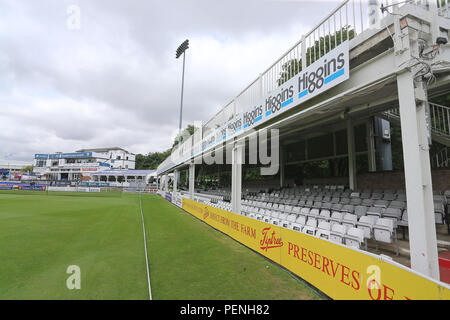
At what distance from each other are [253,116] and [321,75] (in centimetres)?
391

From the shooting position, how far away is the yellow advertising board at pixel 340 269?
2861 millimetres

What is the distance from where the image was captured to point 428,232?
3.83 meters

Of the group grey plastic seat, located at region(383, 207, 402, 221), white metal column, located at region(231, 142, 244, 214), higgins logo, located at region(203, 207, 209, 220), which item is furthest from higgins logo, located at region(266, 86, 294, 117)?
higgins logo, located at region(203, 207, 209, 220)

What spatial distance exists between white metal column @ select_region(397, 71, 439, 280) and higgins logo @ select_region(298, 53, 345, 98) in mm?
1426

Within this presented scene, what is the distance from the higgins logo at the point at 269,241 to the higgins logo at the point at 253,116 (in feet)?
14.5

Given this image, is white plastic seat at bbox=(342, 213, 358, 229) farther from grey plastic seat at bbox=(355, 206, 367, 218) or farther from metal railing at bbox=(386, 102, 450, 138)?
metal railing at bbox=(386, 102, 450, 138)

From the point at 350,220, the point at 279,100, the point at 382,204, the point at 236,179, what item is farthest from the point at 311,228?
the point at 236,179

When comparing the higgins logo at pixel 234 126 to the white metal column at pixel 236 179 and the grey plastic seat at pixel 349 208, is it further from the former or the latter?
the grey plastic seat at pixel 349 208

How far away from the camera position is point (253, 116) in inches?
379

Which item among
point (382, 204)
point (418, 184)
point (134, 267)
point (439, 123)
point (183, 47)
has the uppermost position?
point (183, 47)

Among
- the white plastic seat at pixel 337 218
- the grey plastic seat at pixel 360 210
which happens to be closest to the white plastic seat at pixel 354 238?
the white plastic seat at pixel 337 218

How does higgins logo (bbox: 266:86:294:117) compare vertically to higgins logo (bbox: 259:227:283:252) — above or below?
above

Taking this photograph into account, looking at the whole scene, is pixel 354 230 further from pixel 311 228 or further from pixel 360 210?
pixel 360 210

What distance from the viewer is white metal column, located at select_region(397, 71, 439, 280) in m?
3.74
